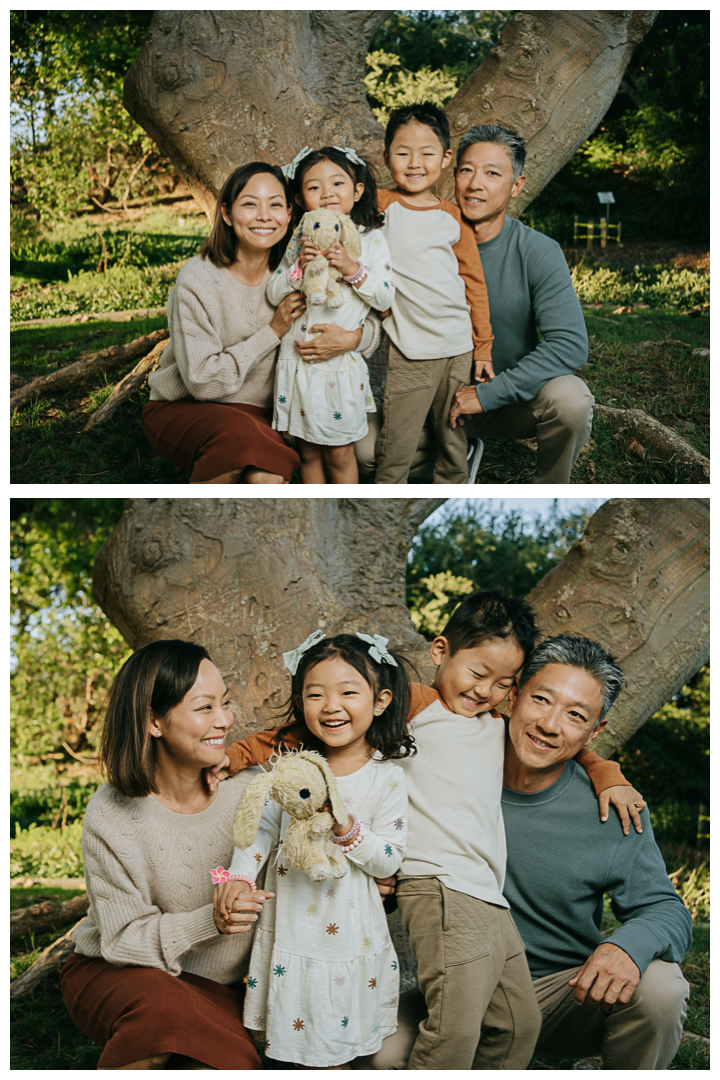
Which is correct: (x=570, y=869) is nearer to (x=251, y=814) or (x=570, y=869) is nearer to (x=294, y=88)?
(x=251, y=814)

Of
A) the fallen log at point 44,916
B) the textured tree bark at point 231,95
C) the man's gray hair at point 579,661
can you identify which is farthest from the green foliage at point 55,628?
the man's gray hair at point 579,661

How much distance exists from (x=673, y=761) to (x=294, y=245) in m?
6.14

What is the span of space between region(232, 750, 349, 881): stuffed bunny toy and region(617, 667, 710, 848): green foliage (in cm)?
578

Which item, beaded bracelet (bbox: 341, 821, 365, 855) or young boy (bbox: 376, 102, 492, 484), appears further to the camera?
young boy (bbox: 376, 102, 492, 484)

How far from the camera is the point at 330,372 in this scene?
120 inches

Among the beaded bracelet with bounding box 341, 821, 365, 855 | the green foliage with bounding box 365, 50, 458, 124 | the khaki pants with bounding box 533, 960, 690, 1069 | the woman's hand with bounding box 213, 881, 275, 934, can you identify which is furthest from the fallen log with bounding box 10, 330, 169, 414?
the green foliage with bounding box 365, 50, 458, 124

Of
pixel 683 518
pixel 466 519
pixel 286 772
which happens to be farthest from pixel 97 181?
pixel 286 772

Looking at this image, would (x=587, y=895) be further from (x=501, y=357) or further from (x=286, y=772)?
(x=501, y=357)

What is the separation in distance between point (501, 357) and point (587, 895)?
1983 millimetres

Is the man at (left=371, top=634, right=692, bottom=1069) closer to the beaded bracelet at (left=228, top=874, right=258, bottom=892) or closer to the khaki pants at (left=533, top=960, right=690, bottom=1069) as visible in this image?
the khaki pants at (left=533, top=960, right=690, bottom=1069)

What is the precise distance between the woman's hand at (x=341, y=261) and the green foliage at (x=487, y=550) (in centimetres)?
438

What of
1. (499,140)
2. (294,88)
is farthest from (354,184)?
(294,88)

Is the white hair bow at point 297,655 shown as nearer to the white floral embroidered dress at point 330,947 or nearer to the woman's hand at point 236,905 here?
the white floral embroidered dress at point 330,947

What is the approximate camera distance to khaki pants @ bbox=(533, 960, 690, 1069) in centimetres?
249
